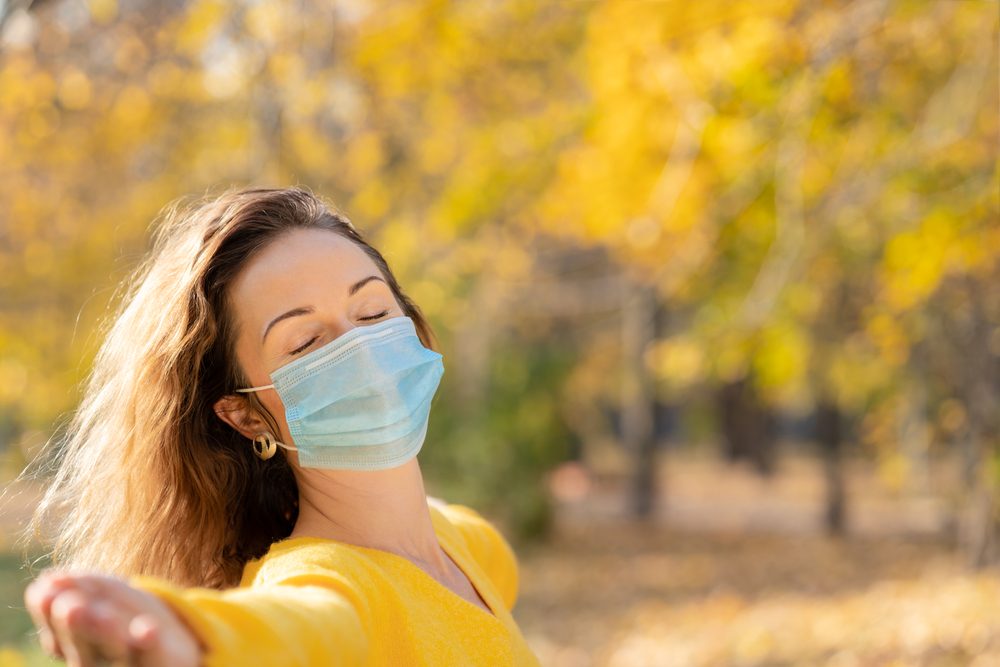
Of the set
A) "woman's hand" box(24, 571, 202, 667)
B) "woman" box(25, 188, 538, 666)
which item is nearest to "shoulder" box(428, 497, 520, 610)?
"woman" box(25, 188, 538, 666)

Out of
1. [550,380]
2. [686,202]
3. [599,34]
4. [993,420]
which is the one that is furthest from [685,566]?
[599,34]

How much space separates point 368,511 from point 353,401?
0.19m

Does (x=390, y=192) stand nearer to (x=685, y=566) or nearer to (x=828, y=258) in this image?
(x=828, y=258)

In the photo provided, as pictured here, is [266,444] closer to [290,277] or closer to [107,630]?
[290,277]

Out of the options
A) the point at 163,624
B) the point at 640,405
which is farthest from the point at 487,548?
the point at 640,405

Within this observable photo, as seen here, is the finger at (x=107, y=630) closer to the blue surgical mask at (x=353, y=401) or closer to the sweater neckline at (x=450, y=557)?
the sweater neckline at (x=450, y=557)

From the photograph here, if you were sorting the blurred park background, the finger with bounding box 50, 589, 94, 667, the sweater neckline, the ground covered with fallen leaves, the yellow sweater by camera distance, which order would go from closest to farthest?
the finger with bounding box 50, 589, 94, 667 < the yellow sweater < the sweater neckline < the blurred park background < the ground covered with fallen leaves

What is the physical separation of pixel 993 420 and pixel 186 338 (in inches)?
397

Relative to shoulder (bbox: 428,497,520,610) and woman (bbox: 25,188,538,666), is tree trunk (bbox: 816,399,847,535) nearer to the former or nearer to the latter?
shoulder (bbox: 428,497,520,610)

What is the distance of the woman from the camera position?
1.68 meters

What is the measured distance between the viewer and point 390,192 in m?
9.02

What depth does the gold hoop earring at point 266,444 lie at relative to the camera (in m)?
1.78

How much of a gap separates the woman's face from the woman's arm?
551mm

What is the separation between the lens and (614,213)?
22.5 ft
